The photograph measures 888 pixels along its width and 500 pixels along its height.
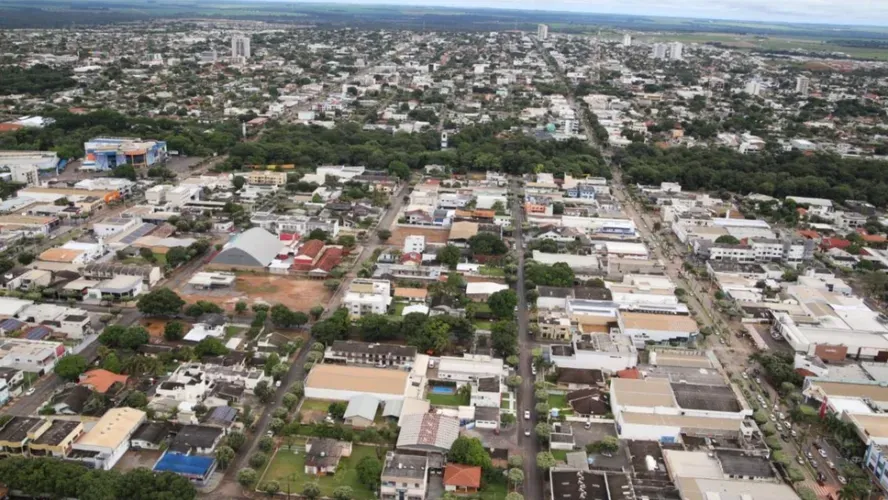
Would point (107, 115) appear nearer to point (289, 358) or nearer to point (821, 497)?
point (289, 358)

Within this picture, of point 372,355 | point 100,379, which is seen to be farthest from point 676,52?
point 100,379

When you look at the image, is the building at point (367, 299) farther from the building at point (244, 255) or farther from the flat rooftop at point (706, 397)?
the flat rooftop at point (706, 397)

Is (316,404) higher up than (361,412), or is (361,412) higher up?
(361,412)

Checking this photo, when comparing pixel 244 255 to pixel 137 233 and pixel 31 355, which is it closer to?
pixel 137 233

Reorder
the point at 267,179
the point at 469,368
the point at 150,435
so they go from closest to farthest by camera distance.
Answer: the point at 150,435 → the point at 469,368 → the point at 267,179

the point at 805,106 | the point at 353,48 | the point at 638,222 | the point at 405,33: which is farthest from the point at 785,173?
the point at 405,33

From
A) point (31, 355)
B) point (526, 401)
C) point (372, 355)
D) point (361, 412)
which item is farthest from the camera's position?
point (372, 355)
